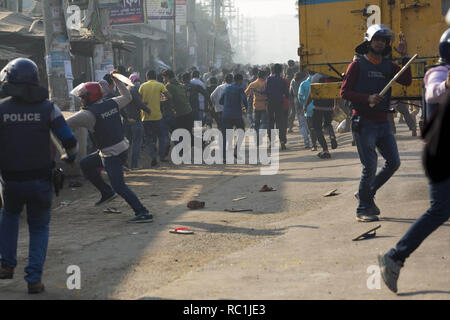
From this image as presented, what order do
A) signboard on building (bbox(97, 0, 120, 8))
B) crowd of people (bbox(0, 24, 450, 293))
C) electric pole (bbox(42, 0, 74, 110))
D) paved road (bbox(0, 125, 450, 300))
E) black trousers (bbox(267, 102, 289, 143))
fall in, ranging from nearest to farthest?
1. crowd of people (bbox(0, 24, 450, 293))
2. paved road (bbox(0, 125, 450, 300))
3. electric pole (bbox(42, 0, 74, 110))
4. black trousers (bbox(267, 102, 289, 143))
5. signboard on building (bbox(97, 0, 120, 8))

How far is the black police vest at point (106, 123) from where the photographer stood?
834cm

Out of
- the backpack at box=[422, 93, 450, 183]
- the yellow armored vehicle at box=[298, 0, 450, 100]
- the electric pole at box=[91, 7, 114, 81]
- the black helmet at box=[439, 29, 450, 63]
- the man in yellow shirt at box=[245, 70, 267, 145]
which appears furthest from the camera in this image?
the electric pole at box=[91, 7, 114, 81]

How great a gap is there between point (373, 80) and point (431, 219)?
2663 mm

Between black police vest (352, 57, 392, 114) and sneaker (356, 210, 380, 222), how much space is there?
1.11m

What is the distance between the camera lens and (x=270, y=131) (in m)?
16.7

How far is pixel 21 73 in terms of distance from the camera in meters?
5.45

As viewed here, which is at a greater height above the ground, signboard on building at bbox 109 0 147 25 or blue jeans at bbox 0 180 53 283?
signboard on building at bbox 109 0 147 25

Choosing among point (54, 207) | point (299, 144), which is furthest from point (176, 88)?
Result: point (54, 207)

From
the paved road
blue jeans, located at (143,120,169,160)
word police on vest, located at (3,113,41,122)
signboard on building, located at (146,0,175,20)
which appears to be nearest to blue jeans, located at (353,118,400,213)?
the paved road

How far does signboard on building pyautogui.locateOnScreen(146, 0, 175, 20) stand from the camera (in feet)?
124

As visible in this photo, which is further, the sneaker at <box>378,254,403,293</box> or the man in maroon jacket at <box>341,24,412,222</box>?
the man in maroon jacket at <box>341,24,412,222</box>

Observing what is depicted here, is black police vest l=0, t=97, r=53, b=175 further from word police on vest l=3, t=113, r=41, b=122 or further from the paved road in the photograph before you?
the paved road
